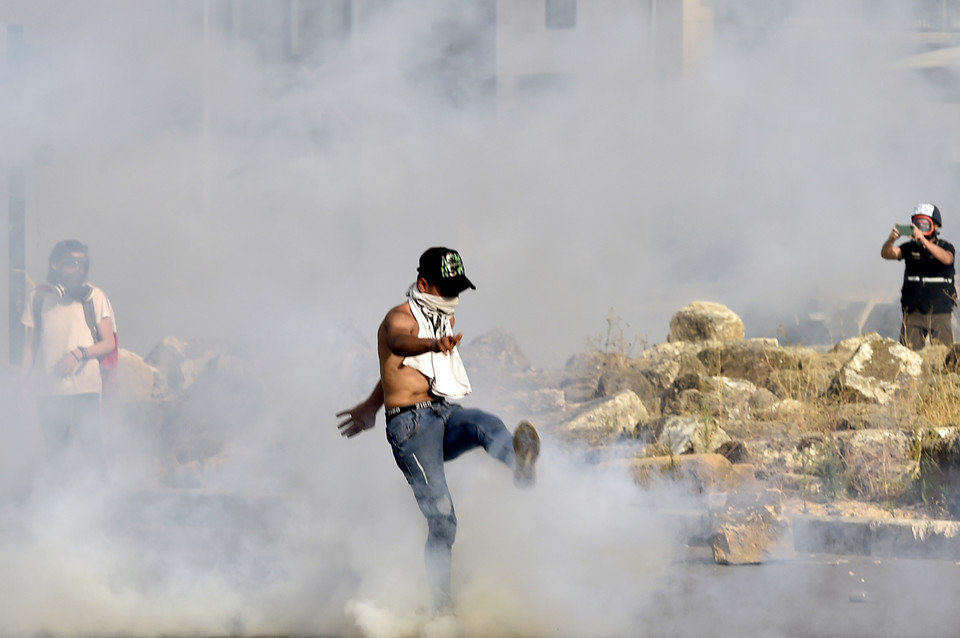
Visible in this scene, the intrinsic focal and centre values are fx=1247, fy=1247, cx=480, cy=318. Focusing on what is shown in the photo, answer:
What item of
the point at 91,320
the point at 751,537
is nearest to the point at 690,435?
the point at 751,537

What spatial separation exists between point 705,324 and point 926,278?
183cm

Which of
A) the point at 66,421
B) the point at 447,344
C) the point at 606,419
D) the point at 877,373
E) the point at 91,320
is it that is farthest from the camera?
the point at 877,373

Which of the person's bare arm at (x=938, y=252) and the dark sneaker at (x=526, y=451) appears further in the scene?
the person's bare arm at (x=938, y=252)

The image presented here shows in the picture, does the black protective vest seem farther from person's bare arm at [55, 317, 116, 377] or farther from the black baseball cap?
person's bare arm at [55, 317, 116, 377]

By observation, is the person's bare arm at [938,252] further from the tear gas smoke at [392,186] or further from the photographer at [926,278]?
the tear gas smoke at [392,186]

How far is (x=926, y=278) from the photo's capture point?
7.62m

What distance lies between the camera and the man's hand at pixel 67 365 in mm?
6000

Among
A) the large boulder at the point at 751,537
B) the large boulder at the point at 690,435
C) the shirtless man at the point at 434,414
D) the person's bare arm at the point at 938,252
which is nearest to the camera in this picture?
the shirtless man at the point at 434,414

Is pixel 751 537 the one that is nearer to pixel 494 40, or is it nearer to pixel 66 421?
pixel 66 421

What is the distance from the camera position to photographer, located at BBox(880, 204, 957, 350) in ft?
24.7

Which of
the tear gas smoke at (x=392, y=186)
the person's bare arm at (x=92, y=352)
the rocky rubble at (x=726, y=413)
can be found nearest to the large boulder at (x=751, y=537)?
the rocky rubble at (x=726, y=413)

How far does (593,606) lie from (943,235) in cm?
654

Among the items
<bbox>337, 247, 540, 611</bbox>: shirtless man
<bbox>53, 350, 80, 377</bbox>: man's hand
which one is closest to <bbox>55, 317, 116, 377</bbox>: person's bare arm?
<bbox>53, 350, 80, 377</bbox>: man's hand

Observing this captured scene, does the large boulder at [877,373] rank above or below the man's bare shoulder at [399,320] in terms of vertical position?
below
